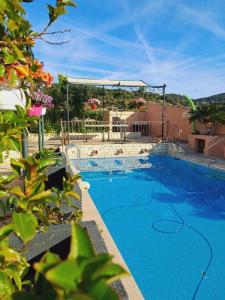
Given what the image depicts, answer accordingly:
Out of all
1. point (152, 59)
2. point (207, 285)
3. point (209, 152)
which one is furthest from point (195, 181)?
point (152, 59)

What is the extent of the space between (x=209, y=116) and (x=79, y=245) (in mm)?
14049

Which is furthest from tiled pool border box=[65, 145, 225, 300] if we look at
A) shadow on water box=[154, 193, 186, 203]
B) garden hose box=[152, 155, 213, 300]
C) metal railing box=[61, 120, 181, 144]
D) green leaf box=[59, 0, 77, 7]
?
metal railing box=[61, 120, 181, 144]

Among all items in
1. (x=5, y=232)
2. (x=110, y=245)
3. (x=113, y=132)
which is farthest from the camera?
(x=113, y=132)

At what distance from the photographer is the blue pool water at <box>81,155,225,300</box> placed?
4.13 m

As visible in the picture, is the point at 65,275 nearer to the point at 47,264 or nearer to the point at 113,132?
the point at 47,264

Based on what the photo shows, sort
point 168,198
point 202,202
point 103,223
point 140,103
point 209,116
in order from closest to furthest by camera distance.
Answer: point 103,223, point 202,202, point 168,198, point 209,116, point 140,103

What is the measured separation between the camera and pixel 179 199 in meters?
8.22

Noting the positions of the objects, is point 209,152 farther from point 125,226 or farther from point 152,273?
point 152,273

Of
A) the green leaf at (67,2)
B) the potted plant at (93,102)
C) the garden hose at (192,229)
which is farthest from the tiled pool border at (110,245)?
the potted plant at (93,102)

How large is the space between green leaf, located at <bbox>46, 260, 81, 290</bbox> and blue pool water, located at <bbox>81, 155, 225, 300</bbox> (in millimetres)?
4013

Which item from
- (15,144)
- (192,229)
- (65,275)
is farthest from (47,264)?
(192,229)

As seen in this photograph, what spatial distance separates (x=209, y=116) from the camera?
1331 cm

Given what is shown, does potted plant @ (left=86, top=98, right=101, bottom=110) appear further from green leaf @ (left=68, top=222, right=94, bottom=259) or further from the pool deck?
green leaf @ (left=68, top=222, right=94, bottom=259)

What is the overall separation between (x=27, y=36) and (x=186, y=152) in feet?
→ 43.4
